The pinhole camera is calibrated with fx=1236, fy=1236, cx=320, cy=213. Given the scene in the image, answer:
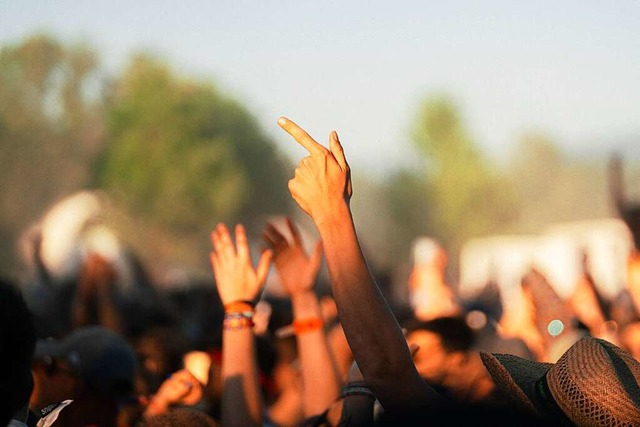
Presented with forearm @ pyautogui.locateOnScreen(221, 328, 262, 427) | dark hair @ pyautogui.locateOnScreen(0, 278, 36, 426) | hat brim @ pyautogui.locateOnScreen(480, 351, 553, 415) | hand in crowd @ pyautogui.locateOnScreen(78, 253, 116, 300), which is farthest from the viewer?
hand in crowd @ pyautogui.locateOnScreen(78, 253, 116, 300)

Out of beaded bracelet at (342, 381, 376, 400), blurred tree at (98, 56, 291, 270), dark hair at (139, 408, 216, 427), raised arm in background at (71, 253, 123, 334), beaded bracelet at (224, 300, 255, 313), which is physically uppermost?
beaded bracelet at (224, 300, 255, 313)

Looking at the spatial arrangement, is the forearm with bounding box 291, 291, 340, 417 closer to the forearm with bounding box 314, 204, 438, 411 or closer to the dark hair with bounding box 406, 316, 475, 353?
the dark hair with bounding box 406, 316, 475, 353

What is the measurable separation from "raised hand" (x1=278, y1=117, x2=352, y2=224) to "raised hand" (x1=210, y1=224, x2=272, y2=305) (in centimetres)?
129

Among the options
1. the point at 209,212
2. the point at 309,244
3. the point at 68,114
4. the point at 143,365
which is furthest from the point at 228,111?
the point at 143,365

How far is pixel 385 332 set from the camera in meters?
3.11

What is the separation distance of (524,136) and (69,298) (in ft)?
300

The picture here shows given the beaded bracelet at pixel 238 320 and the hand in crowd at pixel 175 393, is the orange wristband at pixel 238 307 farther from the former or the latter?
the hand in crowd at pixel 175 393

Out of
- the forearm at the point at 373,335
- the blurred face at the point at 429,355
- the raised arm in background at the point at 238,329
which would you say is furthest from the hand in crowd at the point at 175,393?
the forearm at the point at 373,335

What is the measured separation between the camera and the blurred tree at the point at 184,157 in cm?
5944

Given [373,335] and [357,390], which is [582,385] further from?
[357,390]

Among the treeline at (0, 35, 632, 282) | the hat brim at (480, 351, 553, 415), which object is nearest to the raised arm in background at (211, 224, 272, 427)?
the hat brim at (480, 351, 553, 415)

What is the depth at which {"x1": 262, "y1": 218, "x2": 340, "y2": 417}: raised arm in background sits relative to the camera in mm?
4895

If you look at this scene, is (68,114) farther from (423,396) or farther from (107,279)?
(423,396)

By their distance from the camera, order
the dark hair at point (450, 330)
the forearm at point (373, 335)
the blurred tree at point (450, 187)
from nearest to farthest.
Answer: the forearm at point (373, 335), the dark hair at point (450, 330), the blurred tree at point (450, 187)
